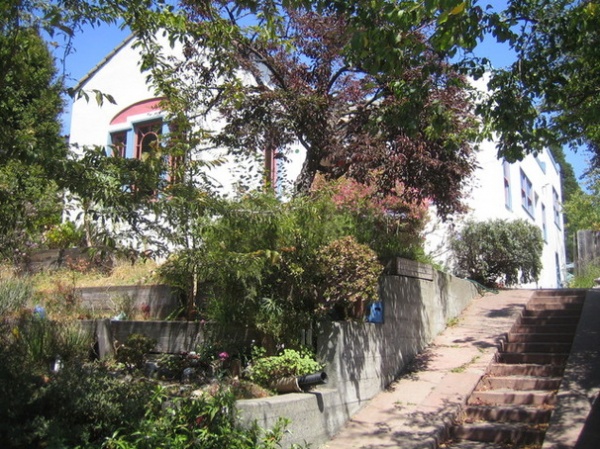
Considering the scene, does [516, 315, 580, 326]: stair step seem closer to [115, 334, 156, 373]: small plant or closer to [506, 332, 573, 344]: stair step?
[506, 332, 573, 344]: stair step

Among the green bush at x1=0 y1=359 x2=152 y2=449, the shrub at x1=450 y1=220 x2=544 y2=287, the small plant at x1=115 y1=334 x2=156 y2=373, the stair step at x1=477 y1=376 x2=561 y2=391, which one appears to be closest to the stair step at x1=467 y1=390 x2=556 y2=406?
the stair step at x1=477 y1=376 x2=561 y2=391

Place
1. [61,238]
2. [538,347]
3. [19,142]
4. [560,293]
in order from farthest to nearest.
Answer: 1. [61,238]
2. [560,293]
3. [538,347]
4. [19,142]

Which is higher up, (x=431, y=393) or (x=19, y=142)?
(x=19, y=142)

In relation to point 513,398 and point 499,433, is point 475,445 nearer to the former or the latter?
point 499,433

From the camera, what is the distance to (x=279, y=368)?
6.69 meters

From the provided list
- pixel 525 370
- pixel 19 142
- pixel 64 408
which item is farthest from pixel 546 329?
pixel 19 142

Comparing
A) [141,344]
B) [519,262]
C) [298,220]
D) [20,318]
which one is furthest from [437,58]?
[519,262]

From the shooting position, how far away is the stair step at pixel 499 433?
21.1 ft

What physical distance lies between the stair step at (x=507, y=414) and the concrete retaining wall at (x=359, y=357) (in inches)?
49.3

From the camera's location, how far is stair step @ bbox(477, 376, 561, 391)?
775 centimetres

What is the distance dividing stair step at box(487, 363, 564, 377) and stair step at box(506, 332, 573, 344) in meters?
1.24

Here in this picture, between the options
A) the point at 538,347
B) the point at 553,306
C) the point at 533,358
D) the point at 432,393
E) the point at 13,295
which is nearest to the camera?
the point at 432,393

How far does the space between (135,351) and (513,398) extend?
4883 millimetres

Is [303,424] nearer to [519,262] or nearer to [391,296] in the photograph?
[391,296]
